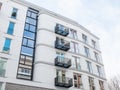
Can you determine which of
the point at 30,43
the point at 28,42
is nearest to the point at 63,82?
the point at 30,43

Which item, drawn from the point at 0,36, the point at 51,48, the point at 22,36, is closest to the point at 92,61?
the point at 51,48

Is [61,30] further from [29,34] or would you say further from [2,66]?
[2,66]

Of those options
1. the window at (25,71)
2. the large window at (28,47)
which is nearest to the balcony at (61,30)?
the large window at (28,47)

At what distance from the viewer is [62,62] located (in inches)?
832

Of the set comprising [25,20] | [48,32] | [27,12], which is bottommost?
[48,32]

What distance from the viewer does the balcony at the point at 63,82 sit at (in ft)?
63.6

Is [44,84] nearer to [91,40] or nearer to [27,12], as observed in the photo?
[27,12]

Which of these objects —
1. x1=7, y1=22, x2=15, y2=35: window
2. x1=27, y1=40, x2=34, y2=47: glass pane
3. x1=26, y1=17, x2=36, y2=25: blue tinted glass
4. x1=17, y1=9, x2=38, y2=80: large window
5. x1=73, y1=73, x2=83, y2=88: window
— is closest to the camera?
x1=17, y1=9, x2=38, y2=80: large window

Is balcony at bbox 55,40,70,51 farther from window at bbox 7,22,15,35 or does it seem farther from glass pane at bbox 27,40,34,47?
window at bbox 7,22,15,35

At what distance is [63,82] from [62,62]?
2788mm

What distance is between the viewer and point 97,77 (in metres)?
25.5

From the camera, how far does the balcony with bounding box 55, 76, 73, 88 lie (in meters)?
19.4

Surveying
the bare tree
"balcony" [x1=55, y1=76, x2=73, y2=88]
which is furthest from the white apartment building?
the bare tree

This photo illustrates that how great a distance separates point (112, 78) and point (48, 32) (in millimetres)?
27298
